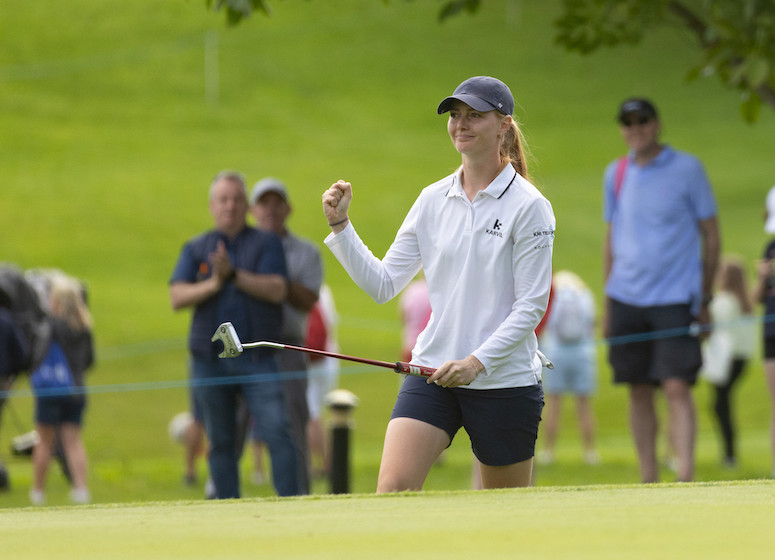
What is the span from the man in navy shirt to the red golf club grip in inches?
117

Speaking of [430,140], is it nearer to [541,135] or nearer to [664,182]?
[541,135]

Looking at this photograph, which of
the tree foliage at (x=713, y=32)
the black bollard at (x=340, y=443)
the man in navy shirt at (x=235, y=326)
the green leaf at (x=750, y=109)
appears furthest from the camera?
the black bollard at (x=340, y=443)

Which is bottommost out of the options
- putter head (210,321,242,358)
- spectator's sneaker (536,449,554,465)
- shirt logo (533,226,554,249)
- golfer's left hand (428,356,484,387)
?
spectator's sneaker (536,449,554,465)

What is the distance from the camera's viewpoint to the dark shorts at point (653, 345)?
26.5 feet

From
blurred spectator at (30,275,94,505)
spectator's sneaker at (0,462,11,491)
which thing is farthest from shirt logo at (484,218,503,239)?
spectator's sneaker at (0,462,11,491)

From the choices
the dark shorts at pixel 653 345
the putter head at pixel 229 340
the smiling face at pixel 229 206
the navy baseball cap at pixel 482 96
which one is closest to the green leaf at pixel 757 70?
the dark shorts at pixel 653 345

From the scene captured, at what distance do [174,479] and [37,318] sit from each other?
2486mm

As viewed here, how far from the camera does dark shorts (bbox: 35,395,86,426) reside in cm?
1056

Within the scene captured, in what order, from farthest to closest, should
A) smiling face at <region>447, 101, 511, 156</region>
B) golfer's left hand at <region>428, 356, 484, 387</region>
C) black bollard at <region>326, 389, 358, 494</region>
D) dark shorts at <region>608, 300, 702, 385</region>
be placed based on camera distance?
1. black bollard at <region>326, 389, 358, 494</region>
2. dark shorts at <region>608, 300, 702, 385</region>
3. smiling face at <region>447, 101, 511, 156</region>
4. golfer's left hand at <region>428, 356, 484, 387</region>

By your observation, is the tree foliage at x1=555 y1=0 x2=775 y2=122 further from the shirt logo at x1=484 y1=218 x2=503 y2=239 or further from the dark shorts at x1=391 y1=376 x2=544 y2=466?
the dark shorts at x1=391 y1=376 x2=544 y2=466

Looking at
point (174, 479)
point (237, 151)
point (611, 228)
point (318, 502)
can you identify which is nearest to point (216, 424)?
point (611, 228)

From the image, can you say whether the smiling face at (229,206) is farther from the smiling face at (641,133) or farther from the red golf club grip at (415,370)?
the red golf club grip at (415,370)

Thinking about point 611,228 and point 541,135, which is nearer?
point 611,228

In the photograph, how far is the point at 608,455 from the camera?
594 inches
